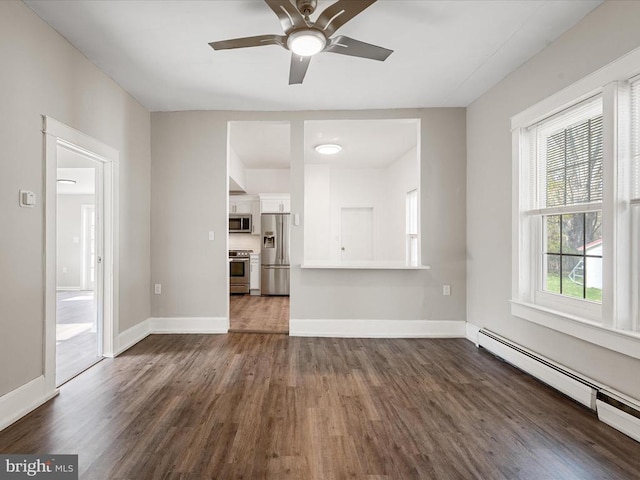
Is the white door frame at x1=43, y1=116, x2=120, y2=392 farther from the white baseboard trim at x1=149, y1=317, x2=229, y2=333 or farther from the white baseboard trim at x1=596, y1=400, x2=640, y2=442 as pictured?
the white baseboard trim at x1=596, y1=400, x2=640, y2=442

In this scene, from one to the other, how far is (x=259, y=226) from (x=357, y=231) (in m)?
2.17

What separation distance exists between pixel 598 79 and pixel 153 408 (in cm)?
366

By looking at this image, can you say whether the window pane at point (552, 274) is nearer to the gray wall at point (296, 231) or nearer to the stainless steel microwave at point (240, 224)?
the gray wall at point (296, 231)

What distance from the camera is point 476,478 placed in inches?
64.5

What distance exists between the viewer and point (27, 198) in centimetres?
226

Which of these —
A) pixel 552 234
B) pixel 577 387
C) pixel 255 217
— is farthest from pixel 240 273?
pixel 577 387

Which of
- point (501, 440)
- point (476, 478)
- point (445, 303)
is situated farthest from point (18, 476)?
point (445, 303)

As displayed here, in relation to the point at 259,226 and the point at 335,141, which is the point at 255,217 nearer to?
the point at 259,226

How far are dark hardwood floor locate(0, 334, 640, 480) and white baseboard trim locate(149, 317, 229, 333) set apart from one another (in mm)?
842

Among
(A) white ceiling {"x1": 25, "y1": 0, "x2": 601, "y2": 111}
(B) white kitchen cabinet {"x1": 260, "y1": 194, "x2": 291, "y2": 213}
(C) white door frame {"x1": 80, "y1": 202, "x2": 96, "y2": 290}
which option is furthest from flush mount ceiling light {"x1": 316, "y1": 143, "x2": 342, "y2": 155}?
(C) white door frame {"x1": 80, "y1": 202, "x2": 96, "y2": 290}

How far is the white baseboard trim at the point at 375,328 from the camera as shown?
403cm

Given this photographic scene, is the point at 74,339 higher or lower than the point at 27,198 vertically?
lower

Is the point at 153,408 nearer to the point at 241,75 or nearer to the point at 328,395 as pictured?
Answer: the point at 328,395

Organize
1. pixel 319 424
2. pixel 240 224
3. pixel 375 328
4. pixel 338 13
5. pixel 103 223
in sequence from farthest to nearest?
pixel 240 224
pixel 375 328
pixel 103 223
pixel 319 424
pixel 338 13
